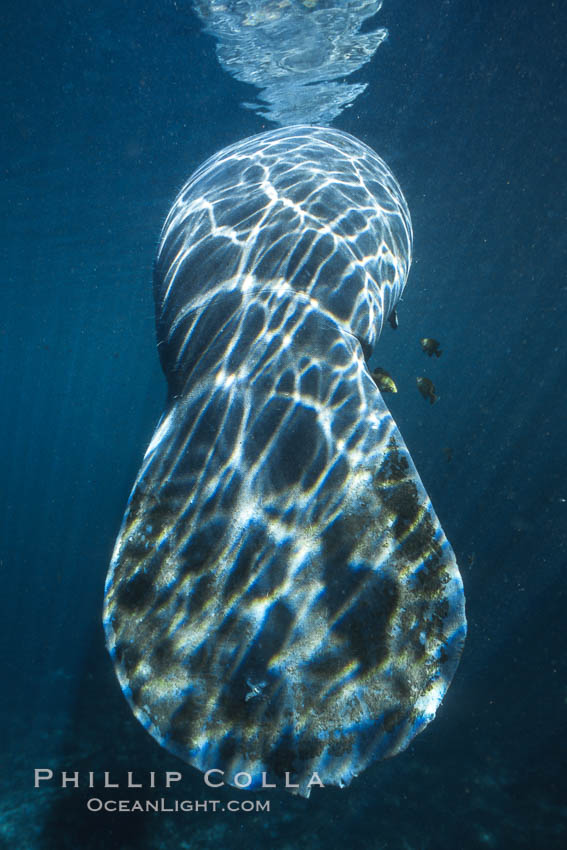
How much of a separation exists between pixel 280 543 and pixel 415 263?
29647 millimetres

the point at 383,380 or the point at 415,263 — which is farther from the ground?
the point at 383,380

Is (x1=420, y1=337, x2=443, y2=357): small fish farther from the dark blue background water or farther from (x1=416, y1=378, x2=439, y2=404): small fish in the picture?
Result: the dark blue background water

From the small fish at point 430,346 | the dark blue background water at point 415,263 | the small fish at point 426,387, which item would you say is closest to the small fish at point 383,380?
the small fish at point 426,387

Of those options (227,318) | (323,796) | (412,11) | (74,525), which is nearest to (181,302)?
(227,318)

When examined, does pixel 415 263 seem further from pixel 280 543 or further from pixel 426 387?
pixel 280 543

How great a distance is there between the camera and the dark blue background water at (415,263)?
774 centimetres

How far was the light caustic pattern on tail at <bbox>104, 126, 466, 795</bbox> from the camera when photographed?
1.57 metres

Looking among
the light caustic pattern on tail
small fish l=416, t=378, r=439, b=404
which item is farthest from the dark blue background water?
the light caustic pattern on tail

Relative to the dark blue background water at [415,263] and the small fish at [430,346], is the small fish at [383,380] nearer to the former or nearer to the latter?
the small fish at [430,346]

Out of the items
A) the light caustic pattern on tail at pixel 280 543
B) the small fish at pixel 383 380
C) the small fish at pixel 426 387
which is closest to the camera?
the light caustic pattern on tail at pixel 280 543

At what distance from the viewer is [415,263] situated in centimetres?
2848

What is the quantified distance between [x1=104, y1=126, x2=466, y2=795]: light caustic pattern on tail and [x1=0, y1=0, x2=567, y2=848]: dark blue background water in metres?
7.65

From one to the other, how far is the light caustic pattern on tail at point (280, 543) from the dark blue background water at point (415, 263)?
25.1 feet

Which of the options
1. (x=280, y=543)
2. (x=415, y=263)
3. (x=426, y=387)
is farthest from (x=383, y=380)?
(x=415, y=263)
